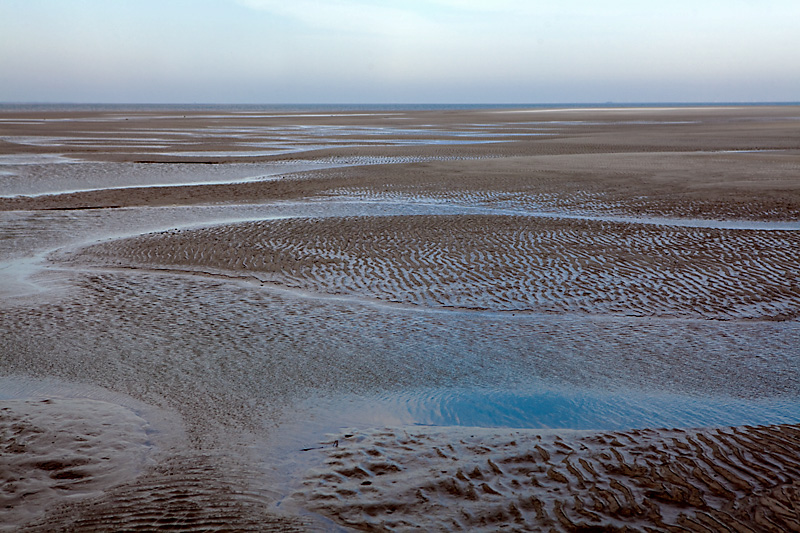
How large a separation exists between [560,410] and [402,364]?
181 cm

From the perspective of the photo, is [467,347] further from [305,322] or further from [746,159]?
[746,159]

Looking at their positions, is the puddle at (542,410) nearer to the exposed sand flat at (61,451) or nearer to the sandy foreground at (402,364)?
the sandy foreground at (402,364)

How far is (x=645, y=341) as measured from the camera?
7582 mm

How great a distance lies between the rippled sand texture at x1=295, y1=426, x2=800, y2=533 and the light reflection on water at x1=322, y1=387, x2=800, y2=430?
27 centimetres

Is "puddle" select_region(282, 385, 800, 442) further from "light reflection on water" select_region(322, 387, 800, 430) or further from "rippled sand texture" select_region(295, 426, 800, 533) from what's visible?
"rippled sand texture" select_region(295, 426, 800, 533)

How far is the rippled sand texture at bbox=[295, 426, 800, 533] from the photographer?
13.4ft

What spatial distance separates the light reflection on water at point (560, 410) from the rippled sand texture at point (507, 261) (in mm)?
2593

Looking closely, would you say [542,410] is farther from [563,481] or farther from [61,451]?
[61,451]

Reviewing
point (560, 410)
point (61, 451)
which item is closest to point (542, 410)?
point (560, 410)

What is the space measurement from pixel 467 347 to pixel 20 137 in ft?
134

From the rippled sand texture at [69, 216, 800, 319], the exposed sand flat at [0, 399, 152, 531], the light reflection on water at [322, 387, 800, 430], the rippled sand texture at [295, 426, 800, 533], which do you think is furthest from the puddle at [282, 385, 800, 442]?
the rippled sand texture at [69, 216, 800, 319]

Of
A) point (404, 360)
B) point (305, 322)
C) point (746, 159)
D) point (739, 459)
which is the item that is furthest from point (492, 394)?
point (746, 159)

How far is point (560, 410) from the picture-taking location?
5.91m

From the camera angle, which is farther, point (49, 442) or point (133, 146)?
point (133, 146)
